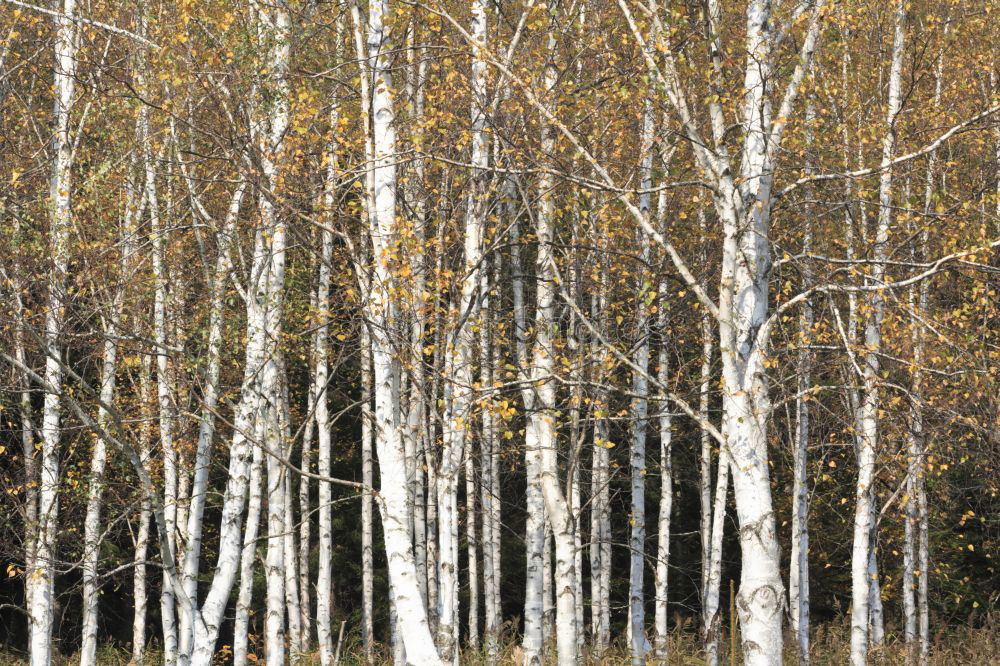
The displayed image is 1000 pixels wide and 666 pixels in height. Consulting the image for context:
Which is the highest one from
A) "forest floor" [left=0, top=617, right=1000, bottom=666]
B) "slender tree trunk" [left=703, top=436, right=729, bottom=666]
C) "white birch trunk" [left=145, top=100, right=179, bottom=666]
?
"white birch trunk" [left=145, top=100, right=179, bottom=666]

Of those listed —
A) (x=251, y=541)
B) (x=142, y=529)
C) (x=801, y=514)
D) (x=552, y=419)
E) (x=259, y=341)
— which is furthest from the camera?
(x=142, y=529)

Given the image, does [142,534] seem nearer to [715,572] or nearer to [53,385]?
[53,385]

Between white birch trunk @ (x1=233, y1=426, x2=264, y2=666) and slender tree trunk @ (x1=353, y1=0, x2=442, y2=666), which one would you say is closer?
slender tree trunk @ (x1=353, y1=0, x2=442, y2=666)

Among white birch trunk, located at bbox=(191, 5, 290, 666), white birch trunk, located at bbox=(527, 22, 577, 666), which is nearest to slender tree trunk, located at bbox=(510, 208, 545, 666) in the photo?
white birch trunk, located at bbox=(527, 22, 577, 666)

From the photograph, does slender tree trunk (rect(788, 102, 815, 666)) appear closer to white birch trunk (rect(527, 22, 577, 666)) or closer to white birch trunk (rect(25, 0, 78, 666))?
white birch trunk (rect(527, 22, 577, 666))

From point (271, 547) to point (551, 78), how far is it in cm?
606

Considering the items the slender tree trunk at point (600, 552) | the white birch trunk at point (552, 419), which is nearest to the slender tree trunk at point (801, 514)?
the slender tree trunk at point (600, 552)

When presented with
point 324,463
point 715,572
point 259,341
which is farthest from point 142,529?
point 715,572

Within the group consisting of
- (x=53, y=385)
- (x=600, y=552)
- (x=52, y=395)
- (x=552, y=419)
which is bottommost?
(x=600, y=552)

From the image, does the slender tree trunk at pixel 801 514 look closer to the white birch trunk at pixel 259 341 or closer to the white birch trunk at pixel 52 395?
the white birch trunk at pixel 259 341

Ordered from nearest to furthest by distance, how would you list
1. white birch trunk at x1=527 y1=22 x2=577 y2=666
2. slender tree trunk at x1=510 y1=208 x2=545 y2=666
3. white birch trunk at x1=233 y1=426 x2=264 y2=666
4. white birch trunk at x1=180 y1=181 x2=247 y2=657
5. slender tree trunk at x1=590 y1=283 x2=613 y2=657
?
white birch trunk at x1=527 y1=22 x2=577 y2=666, slender tree trunk at x1=510 y1=208 x2=545 y2=666, white birch trunk at x1=180 y1=181 x2=247 y2=657, white birch trunk at x1=233 y1=426 x2=264 y2=666, slender tree trunk at x1=590 y1=283 x2=613 y2=657

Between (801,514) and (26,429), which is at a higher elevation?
(26,429)

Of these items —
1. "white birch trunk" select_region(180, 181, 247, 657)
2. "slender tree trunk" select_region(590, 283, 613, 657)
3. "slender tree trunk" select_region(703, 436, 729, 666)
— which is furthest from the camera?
"slender tree trunk" select_region(590, 283, 613, 657)

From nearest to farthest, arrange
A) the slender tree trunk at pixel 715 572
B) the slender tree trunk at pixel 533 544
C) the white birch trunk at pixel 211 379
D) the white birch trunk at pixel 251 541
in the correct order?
the slender tree trunk at pixel 533 544, the white birch trunk at pixel 211 379, the white birch trunk at pixel 251 541, the slender tree trunk at pixel 715 572
